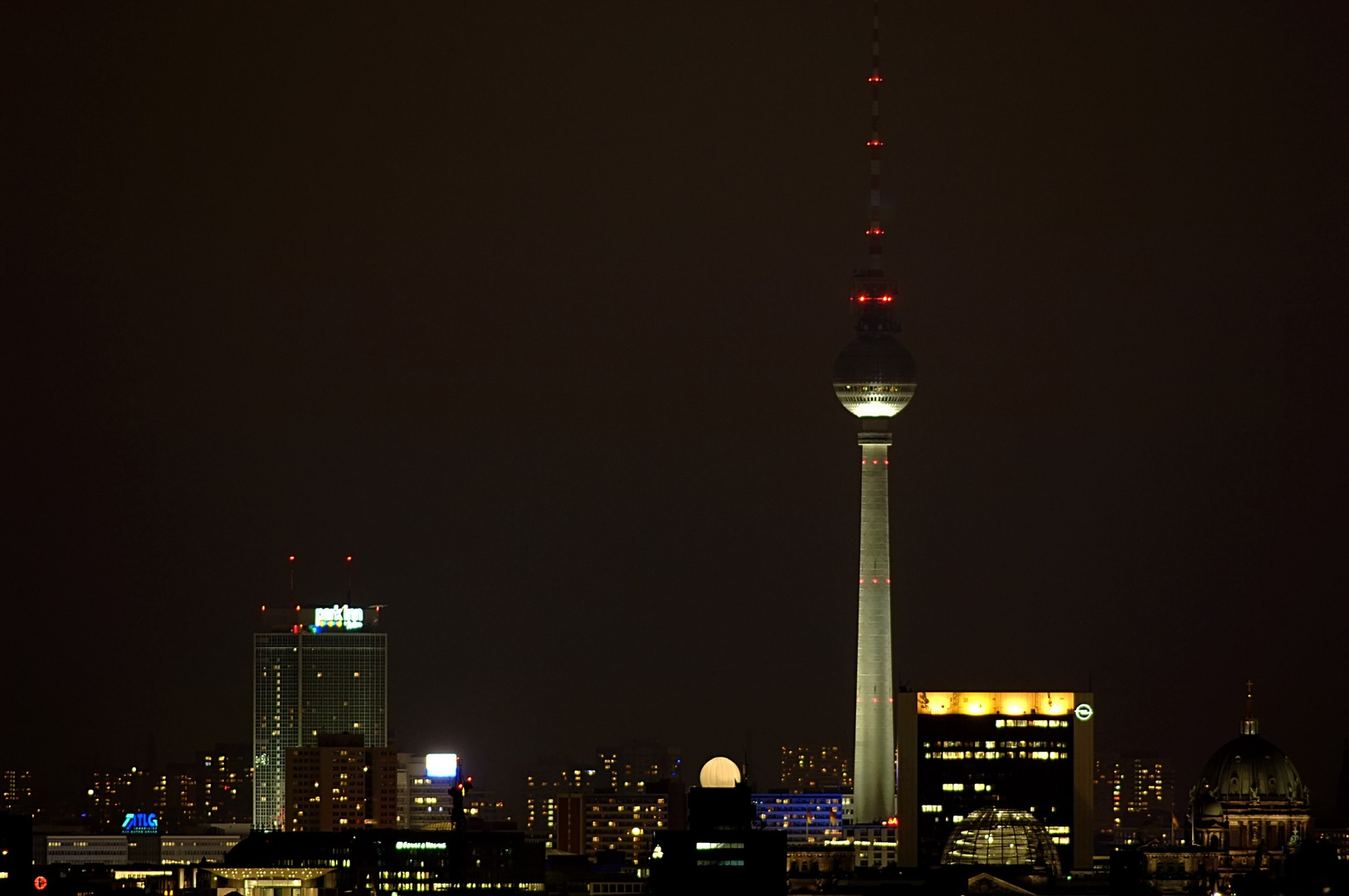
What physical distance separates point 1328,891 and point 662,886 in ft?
139

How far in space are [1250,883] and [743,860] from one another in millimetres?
49049

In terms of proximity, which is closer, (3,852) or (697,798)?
(697,798)

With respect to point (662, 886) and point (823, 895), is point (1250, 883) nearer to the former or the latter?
point (823, 895)

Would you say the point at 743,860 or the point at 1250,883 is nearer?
the point at 743,860

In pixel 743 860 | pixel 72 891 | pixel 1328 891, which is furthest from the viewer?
pixel 72 891

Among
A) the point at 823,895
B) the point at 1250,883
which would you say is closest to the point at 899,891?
the point at 823,895

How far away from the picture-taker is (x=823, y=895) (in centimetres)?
19750

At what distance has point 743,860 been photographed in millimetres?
154875

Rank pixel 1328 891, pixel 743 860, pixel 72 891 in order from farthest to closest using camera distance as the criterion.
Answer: pixel 72 891 < pixel 1328 891 < pixel 743 860

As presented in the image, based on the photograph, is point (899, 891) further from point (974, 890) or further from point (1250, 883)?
point (1250, 883)

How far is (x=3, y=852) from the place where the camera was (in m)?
188

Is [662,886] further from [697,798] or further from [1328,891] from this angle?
[1328,891]

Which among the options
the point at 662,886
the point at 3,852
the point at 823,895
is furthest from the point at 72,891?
the point at 662,886

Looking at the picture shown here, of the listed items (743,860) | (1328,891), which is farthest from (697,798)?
(1328,891)
